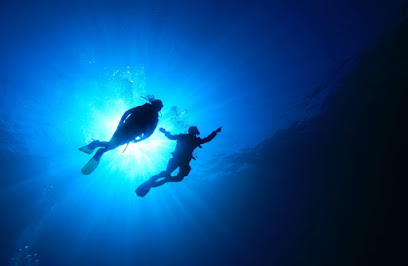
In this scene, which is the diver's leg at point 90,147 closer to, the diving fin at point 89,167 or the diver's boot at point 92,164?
the diver's boot at point 92,164

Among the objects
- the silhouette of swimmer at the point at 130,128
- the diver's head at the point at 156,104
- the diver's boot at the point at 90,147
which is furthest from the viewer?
the diver's head at the point at 156,104

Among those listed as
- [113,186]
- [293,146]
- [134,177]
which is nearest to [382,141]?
[293,146]

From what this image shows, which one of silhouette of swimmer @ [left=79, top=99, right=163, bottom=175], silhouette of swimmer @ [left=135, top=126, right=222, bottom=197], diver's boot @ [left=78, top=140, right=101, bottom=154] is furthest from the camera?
silhouette of swimmer @ [left=135, top=126, right=222, bottom=197]

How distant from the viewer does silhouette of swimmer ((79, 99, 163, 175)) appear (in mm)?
5453

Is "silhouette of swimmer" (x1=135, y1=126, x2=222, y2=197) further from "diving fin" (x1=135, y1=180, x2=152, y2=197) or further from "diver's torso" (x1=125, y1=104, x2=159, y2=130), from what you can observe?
"diver's torso" (x1=125, y1=104, x2=159, y2=130)

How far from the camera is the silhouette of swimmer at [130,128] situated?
17.9ft

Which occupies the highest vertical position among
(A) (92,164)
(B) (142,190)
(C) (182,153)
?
(A) (92,164)

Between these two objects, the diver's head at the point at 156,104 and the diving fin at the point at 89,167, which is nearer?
the diving fin at the point at 89,167

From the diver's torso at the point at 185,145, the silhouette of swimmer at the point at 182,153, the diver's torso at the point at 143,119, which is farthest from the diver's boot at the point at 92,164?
the diver's torso at the point at 185,145

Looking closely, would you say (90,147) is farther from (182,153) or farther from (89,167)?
(182,153)

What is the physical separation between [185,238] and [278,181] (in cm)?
2813

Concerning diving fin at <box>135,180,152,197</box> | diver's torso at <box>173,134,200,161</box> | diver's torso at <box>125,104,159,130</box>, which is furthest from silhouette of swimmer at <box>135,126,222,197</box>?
diver's torso at <box>125,104,159,130</box>

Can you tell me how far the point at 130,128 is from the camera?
215 inches

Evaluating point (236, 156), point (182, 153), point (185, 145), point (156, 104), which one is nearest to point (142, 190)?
point (182, 153)
